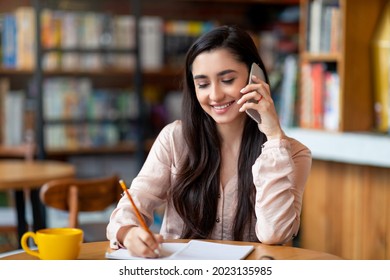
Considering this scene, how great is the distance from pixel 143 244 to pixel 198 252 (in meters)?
0.11

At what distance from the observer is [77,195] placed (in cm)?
261

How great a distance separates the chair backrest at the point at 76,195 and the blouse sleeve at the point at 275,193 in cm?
Result: 103

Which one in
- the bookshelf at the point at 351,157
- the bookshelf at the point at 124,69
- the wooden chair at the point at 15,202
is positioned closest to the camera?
the bookshelf at the point at 351,157

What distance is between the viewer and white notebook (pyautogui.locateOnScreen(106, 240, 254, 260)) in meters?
1.43

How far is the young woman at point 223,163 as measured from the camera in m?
1.70

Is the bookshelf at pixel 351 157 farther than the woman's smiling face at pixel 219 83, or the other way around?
the bookshelf at pixel 351 157

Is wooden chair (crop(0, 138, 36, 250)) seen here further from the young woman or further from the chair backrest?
the young woman

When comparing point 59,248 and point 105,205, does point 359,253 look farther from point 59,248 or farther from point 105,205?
point 59,248

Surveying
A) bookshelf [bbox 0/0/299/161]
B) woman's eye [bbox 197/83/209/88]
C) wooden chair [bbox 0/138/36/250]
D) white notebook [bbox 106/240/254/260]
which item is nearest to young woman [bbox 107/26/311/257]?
woman's eye [bbox 197/83/209/88]

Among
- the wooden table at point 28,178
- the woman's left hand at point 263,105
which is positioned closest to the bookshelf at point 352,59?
the wooden table at point 28,178

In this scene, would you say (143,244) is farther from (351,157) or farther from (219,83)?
(351,157)

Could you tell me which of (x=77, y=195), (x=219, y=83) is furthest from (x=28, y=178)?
(x=219, y=83)

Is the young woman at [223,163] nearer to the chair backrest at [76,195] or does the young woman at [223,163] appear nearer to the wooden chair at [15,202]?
the chair backrest at [76,195]

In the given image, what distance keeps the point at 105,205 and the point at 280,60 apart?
216 cm
